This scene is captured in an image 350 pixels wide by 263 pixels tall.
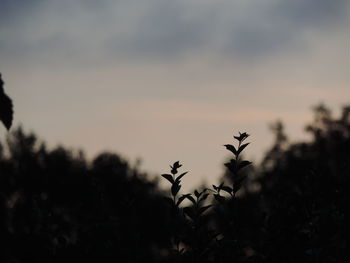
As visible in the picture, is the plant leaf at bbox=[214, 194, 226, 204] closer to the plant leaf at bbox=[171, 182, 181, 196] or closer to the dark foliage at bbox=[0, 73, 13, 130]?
the plant leaf at bbox=[171, 182, 181, 196]

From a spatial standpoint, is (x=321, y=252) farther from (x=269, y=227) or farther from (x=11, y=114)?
(x=11, y=114)

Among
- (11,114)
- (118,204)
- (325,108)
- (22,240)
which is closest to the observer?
(11,114)

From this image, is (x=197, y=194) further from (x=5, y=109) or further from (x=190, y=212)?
(x=5, y=109)

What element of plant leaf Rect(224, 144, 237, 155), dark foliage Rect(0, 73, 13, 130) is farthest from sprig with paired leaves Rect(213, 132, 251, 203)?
dark foliage Rect(0, 73, 13, 130)

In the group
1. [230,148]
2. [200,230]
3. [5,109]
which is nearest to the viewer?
[5,109]

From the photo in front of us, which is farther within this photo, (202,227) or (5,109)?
(202,227)

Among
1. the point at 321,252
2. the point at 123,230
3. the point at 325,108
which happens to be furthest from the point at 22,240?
the point at 325,108

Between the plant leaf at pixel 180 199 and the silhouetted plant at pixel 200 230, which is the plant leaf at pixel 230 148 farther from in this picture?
the plant leaf at pixel 180 199

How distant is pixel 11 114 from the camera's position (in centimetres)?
217

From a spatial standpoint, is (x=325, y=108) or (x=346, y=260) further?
(x=325, y=108)

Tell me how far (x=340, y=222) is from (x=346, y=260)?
0.99 feet

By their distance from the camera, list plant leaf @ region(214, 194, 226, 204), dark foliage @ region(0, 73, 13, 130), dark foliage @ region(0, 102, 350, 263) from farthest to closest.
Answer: plant leaf @ region(214, 194, 226, 204), dark foliage @ region(0, 102, 350, 263), dark foliage @ region(0, 73, 13, 130)

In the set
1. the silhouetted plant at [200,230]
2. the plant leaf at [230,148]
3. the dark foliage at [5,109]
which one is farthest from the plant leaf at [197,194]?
the dark foliage at [5,109]

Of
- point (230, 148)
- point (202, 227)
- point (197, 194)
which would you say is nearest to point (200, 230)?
point (202, 227)
